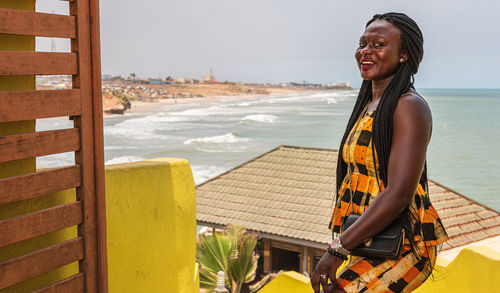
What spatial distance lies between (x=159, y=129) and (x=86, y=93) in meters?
66.5

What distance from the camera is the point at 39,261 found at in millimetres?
2035

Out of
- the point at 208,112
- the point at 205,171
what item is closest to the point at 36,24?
the point at 205,171

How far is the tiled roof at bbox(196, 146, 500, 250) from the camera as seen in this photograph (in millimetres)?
10203

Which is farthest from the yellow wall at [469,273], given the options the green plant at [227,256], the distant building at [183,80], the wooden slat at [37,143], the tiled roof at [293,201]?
the distant building at [183,80]

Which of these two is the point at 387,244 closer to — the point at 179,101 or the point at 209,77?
the point at 179,101

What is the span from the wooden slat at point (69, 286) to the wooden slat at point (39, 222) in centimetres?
23

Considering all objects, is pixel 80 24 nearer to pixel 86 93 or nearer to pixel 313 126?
pixel 86 93

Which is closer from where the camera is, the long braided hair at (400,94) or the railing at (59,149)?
the long braided hair at (400,94)

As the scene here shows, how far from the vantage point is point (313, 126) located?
74.8 m

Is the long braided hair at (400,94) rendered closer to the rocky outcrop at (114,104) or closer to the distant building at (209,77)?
the rocky outcrop at (114,104)

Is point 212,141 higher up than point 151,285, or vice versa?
point 151,285

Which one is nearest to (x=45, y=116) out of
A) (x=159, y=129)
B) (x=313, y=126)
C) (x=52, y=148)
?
(x=52, y=148)

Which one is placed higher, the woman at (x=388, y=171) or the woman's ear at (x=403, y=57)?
the woman's ear at (x=403, y=57)

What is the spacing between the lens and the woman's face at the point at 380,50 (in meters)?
1.57
